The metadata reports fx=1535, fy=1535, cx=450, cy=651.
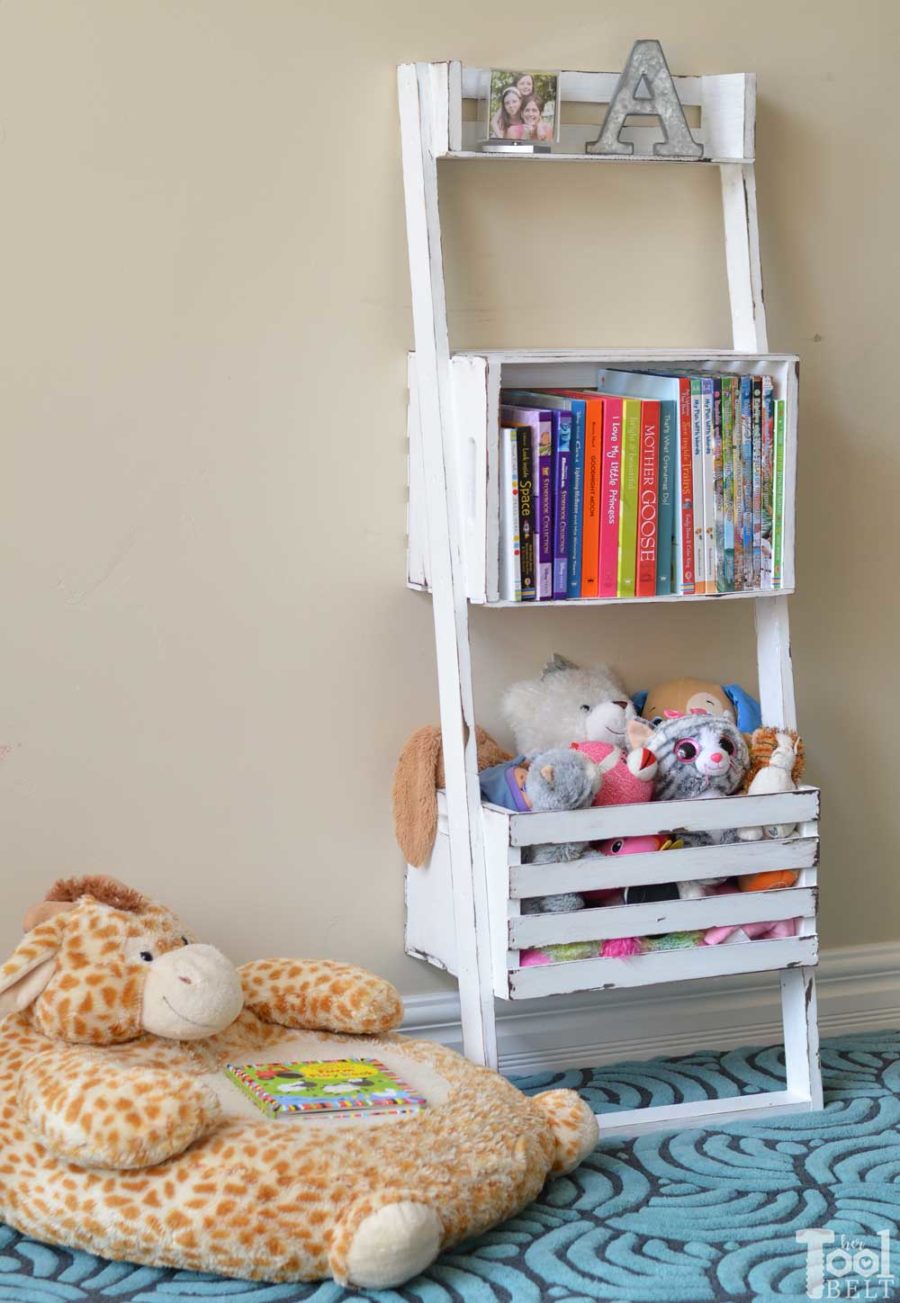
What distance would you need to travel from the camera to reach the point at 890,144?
6.81ft

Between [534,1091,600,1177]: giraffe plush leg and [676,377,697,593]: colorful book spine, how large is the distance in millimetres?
604

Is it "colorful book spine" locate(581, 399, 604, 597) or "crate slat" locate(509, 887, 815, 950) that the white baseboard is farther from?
"colorful book spine" locate(581, 399, 604, 597)

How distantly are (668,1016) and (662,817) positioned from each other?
0.44 m

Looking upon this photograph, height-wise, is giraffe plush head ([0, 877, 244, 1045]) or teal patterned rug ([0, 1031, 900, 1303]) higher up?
giraffe plush head ([0, 877, 244, 1045])

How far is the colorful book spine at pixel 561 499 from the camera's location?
5.71 feet

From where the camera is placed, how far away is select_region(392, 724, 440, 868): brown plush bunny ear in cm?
187

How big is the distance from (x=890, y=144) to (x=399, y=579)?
90 cm

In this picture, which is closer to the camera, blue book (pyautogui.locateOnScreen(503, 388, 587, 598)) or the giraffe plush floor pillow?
the giraffe plush floor pillow

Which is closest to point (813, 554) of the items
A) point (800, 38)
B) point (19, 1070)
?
point (800, 38)

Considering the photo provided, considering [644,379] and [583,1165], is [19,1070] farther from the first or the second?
[644,379]

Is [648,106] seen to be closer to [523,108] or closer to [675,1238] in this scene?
[523,108]

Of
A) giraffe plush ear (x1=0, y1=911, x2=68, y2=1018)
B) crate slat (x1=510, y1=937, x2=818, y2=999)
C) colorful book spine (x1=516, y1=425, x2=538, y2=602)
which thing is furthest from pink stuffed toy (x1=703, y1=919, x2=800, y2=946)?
giraffe plush ear (x1=0, y1=911, x2=68, y2=1018)

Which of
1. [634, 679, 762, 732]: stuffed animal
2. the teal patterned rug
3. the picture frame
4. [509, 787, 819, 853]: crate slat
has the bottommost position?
the teal patterned rug

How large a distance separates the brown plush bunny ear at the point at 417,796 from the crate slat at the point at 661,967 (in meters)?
0.23
